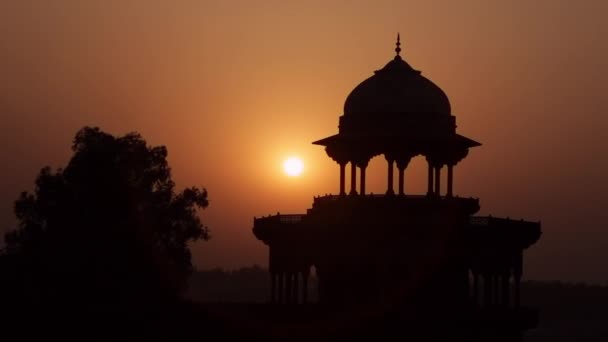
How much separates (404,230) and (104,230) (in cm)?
1217

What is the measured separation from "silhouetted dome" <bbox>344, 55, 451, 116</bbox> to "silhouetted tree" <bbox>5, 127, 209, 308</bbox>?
8764 millimetres

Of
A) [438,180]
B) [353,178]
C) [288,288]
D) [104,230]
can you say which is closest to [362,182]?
[353,178]

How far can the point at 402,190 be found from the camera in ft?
223

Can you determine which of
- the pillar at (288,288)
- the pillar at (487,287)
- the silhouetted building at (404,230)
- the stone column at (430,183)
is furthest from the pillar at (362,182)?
the pillar at (487,287)

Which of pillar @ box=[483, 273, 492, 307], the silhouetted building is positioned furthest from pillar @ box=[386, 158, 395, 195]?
pillar @ box=[483, 273, 492, 307]

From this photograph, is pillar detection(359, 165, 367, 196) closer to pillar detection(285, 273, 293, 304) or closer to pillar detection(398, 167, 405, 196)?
pillar detection(398, 167, 405, 196)

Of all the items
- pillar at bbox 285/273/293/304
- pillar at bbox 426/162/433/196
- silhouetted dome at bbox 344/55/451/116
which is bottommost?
pillar at bbox 285/273/293/304

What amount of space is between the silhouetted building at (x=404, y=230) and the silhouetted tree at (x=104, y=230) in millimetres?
5623

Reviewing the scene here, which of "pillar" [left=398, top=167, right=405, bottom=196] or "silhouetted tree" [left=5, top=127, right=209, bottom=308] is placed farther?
"pillar" [left=398, top=167, right=405, bottom=196]

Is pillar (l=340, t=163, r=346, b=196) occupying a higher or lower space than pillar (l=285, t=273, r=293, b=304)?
higher

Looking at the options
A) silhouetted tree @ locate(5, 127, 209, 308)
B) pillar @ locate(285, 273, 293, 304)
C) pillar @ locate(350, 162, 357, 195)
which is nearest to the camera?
silhouetted tree @ locate(5, 127, 209, 308)

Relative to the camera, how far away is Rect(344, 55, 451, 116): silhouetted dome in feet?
225

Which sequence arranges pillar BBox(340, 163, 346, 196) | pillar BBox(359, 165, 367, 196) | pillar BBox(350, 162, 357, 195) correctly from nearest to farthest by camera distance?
pillar BBox(359, 165, 367, 196), pillar BBox(350, 162, 357, 195), pillar BBox(340, 163, 346, 196)

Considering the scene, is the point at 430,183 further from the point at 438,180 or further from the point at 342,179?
the point at 342,179
